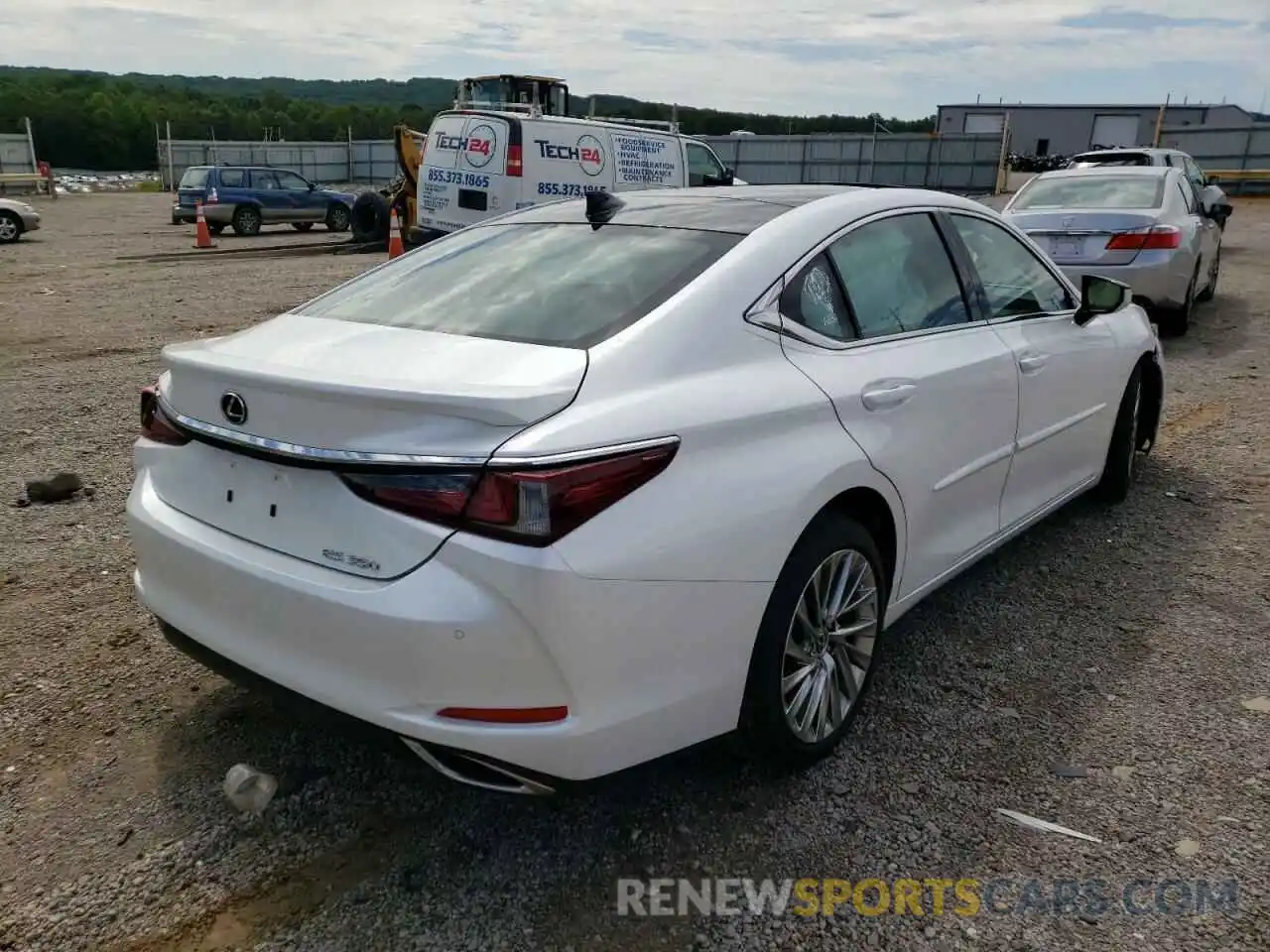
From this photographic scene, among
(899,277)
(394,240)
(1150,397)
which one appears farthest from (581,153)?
(899,277)

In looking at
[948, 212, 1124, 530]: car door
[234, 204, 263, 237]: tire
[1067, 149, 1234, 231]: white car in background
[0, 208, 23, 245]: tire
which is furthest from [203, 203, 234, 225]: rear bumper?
[948, 212, 1124, 530]: car door

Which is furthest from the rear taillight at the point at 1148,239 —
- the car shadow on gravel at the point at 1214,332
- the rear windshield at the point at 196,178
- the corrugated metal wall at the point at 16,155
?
the corrugated metal wall at the point at 16,155

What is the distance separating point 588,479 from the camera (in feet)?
6.95

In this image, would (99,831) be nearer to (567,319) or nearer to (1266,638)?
(567,319)

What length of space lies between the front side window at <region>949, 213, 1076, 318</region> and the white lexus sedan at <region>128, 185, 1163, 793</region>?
325 millimetres

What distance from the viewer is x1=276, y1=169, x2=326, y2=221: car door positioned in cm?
2277

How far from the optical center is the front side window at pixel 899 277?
3.11 metres

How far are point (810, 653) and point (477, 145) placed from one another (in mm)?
12387

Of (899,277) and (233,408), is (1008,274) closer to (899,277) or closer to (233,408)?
(899,277)

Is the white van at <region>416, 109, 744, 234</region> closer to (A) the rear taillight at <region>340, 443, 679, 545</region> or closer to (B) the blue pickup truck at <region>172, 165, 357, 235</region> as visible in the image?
(B) the blue pickup truck at <region>172, 165, 357, 235</region>

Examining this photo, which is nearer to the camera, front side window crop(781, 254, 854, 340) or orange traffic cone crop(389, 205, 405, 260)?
front side window crop(781, 254, 854, 340)

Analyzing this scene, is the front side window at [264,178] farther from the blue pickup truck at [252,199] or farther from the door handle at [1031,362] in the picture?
the door handle at [1031,362]

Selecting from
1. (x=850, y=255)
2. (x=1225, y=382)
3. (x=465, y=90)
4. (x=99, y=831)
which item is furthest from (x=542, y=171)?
(x=99, y=831)

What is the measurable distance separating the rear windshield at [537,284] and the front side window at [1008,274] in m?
1.34
